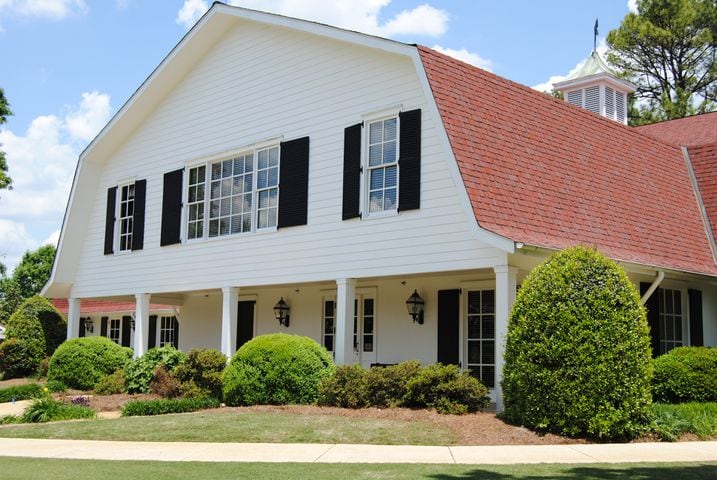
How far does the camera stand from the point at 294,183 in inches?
640

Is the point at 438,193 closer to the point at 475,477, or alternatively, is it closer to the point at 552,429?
the point at 552,429

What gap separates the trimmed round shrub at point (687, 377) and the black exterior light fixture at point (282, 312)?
9011 mm

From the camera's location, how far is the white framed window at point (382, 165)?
14.4 m

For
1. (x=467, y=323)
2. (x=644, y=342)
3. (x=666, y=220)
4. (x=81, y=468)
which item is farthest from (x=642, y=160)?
(x=81, y=468)

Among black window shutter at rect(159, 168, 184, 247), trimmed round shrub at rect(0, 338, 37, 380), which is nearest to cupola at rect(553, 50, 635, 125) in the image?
black window shutter at rect(159, 168, 184, 247)

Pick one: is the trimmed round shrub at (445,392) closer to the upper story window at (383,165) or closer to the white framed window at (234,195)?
the upper story window at (383,165)

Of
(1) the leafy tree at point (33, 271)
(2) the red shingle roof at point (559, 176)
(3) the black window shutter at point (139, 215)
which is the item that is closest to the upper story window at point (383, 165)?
(2) the red shingle roof at point (559, 176)

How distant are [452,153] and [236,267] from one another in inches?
263

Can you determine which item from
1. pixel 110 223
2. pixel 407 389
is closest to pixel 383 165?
pixel 407 389

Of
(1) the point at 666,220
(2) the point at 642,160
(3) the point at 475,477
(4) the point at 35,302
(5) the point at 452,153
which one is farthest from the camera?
(4) the point at 35,302

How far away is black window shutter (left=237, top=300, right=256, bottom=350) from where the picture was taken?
67.0ft

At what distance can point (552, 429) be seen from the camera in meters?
10.6

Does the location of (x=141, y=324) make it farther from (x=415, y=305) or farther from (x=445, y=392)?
(x=445, y=392)

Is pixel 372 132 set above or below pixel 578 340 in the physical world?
above
